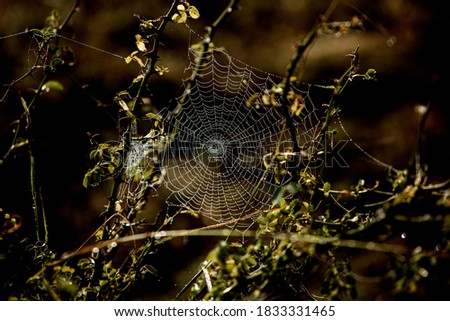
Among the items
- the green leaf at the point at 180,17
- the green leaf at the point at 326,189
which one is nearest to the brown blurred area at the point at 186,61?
the green leaf at the point at 180,17

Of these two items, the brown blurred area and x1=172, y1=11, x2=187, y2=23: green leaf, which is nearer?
x1=172, y1=11, x2=187, y2=23: green leaf

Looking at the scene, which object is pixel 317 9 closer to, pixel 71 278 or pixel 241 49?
pixel 241 49

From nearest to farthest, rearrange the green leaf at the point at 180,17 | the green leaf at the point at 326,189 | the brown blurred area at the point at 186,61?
the green leaf at the point at 326,189 → the green leaf at the point at 180,17 → the brown blurred area at the point at 186,61

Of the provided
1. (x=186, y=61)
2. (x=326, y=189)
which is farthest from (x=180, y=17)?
(x=186, y=61)

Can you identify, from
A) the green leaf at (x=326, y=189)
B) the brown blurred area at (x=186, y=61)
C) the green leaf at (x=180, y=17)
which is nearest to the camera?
the green leaf at (x=326, y=189)

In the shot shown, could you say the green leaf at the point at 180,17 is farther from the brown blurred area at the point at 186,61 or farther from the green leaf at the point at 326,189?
the brown blurred area at the point at 186,61

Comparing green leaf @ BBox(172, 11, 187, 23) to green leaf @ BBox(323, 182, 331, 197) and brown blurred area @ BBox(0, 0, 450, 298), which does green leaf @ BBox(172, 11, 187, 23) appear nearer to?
green leaf @ BBox(323, 182, 331, 197)

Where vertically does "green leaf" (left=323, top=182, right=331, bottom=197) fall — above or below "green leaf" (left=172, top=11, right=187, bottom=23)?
below

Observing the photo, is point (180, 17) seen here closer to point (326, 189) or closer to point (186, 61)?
point (326, 189)

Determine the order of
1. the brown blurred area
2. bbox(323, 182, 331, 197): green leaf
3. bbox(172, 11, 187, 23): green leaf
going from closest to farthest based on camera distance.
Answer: bbox(323, 182, 331, 197): green leaf → bbox(172, 11, 187, 23): green leaf → the brown blurred area

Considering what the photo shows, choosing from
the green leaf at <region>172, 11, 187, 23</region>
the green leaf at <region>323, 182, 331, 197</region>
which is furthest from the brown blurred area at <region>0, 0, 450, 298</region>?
the green leaf at <region>323, 182, 331, 197</region>
